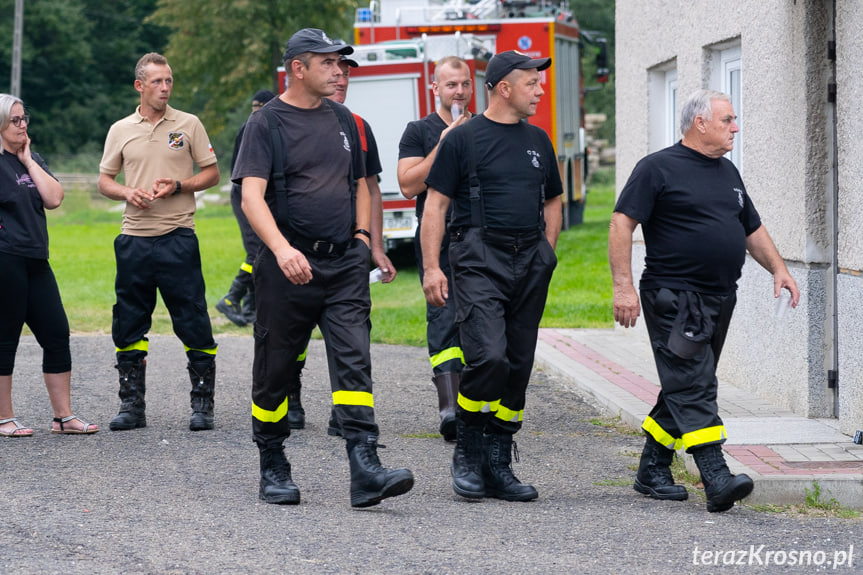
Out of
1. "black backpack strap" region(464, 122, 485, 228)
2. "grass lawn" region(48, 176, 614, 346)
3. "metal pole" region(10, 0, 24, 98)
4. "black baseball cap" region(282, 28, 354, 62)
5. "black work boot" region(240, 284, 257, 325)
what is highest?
"metal pole" region(10, 0, 24, 98)

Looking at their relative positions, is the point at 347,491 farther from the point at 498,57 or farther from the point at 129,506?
the point at 498,57

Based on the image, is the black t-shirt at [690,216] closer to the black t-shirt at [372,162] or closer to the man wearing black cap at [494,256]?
the man wearing black cap at [494,256]

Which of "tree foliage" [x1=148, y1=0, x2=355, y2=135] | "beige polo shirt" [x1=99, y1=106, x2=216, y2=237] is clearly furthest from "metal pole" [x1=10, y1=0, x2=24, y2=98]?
"beige polo shirt" [x1=99, y1=106, x2=216, y2=237]

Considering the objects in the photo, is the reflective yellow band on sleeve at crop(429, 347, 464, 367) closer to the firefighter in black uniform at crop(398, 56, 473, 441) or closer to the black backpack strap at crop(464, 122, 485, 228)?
the firefighter in black uniform at crop(398, 56, 473, 441)

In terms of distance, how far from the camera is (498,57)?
5.68 metres

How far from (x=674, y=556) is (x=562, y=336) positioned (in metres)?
6.59

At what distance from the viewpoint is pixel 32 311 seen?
710 centimetres

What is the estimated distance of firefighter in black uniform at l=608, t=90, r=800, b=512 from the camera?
5.43 meters

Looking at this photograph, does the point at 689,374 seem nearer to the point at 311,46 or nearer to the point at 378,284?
the point at 311,46

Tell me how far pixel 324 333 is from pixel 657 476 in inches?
66.7

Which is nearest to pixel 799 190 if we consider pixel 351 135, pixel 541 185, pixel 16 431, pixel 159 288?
pixel 541 185

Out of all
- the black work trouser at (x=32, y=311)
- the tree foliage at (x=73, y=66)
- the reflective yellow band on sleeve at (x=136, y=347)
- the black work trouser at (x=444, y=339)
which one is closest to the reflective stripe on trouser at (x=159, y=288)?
the reflective yellow band on sleeve at (x=136, y=347)

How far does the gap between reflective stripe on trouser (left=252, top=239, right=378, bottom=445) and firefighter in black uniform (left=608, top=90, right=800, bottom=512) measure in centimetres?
118

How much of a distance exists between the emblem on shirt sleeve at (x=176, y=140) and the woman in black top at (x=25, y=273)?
701 millimetres
